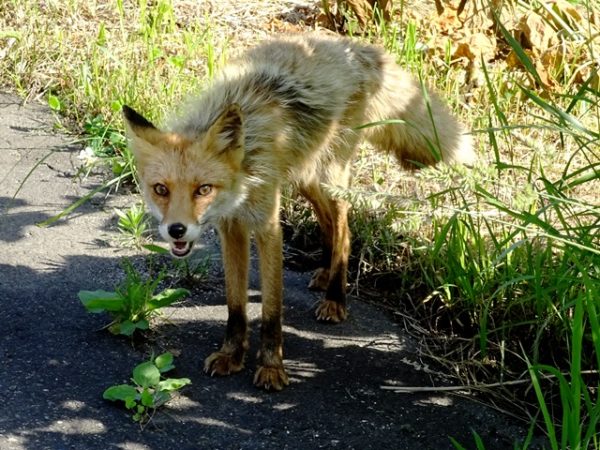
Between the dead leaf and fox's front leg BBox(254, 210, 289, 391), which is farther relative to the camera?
the dead leaf

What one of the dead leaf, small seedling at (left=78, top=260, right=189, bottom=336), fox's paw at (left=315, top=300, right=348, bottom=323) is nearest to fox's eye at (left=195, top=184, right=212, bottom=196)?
small seedling at (left=78, top=260, right=189, bottom=336)

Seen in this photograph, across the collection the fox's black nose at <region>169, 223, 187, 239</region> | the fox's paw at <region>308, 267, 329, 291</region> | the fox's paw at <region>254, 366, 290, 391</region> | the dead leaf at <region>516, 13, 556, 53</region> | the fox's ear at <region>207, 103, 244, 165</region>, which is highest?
the dead leaf at <region>516, 13, 556, 53</region>

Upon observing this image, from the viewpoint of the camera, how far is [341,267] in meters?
4.96

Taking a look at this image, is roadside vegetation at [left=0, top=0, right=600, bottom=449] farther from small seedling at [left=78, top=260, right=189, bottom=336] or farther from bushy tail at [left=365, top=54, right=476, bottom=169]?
small seedling at [left=78, top=260, right=189, bottom=336]

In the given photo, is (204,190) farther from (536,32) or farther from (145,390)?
(536,32)

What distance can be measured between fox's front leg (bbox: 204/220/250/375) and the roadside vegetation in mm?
650

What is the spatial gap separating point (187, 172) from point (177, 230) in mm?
271

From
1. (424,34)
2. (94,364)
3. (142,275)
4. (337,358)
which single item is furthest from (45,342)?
(424,34)

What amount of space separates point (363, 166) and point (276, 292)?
5.84 ft

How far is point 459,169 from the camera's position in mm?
3166

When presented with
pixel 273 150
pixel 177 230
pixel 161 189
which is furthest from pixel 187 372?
pixel 273 150

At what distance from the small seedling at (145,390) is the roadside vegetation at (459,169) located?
1155mm

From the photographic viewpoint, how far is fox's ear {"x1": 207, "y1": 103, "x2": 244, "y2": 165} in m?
4.00

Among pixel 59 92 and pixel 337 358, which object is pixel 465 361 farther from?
pixel 59 92
